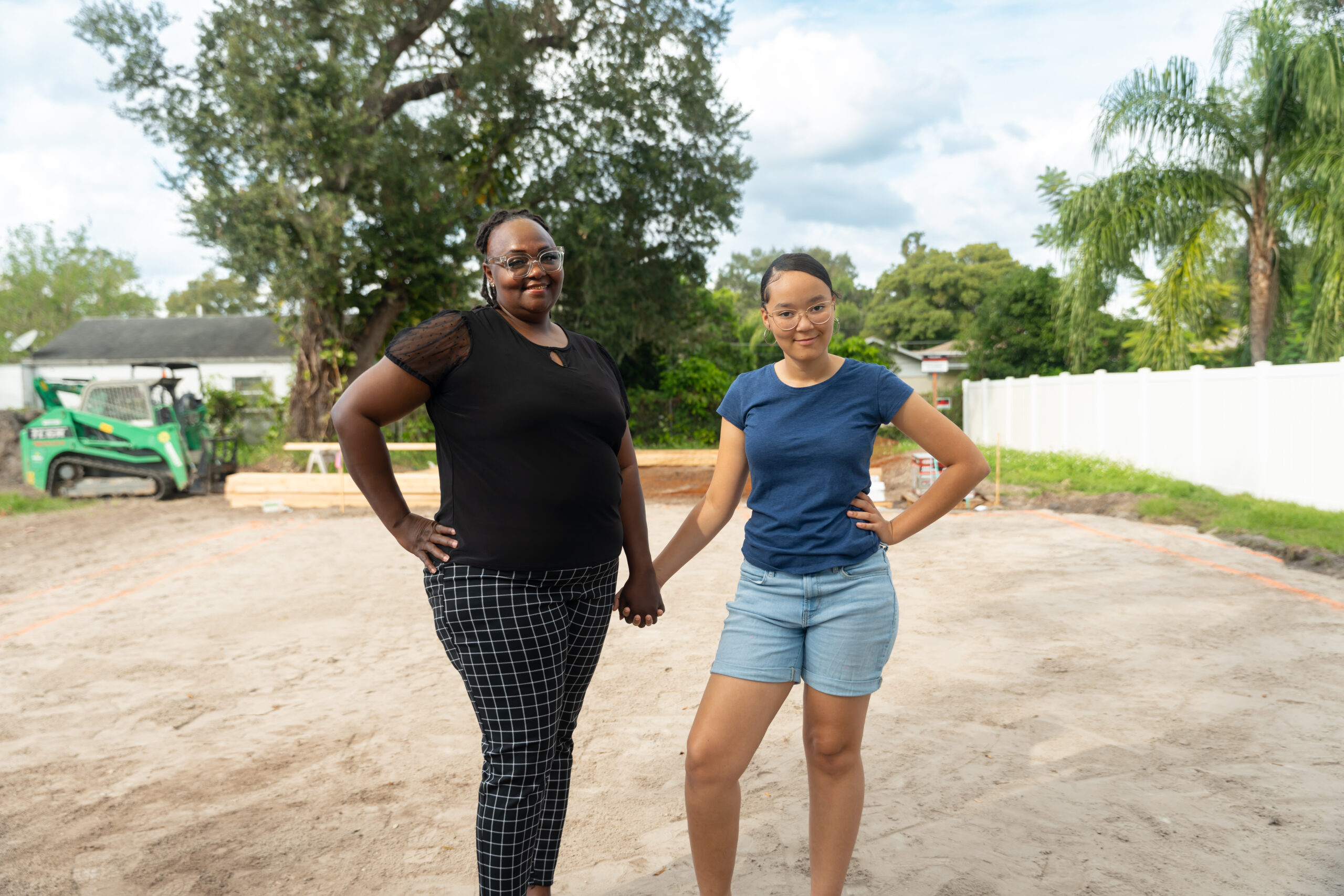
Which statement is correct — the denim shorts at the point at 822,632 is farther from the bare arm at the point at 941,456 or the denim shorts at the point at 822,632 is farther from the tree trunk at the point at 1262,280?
the tree trunk at the point at 1262,280

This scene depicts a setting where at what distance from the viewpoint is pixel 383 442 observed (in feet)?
7.13

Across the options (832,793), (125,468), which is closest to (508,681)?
(832,793)

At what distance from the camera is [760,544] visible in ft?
7.43

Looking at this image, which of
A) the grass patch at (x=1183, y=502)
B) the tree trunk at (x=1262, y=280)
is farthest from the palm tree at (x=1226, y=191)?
the grass patch at (x=1183, y=502)

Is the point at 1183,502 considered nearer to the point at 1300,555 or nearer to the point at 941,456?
Result: the point at 1300,555

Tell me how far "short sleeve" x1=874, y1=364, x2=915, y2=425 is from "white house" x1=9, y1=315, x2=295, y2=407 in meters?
29.9

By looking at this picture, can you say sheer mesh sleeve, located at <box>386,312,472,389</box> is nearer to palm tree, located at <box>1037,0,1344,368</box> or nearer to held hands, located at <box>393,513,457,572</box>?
held hands, located at <box>393,513,457,572</box>

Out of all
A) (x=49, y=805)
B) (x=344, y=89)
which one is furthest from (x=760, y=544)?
(x=344, y=89)

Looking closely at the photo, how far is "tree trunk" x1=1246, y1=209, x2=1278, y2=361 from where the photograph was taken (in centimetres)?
1490

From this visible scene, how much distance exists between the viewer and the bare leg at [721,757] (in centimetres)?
213

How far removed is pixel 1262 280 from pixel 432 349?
1666 centimetres

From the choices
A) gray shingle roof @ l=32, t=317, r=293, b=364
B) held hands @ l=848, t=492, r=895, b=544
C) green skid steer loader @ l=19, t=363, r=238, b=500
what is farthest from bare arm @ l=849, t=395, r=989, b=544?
gray shingle roof @ l=32, t=317, r=293, b=364

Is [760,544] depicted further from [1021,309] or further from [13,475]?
[1021,309]

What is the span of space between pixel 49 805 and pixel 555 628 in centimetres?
261
